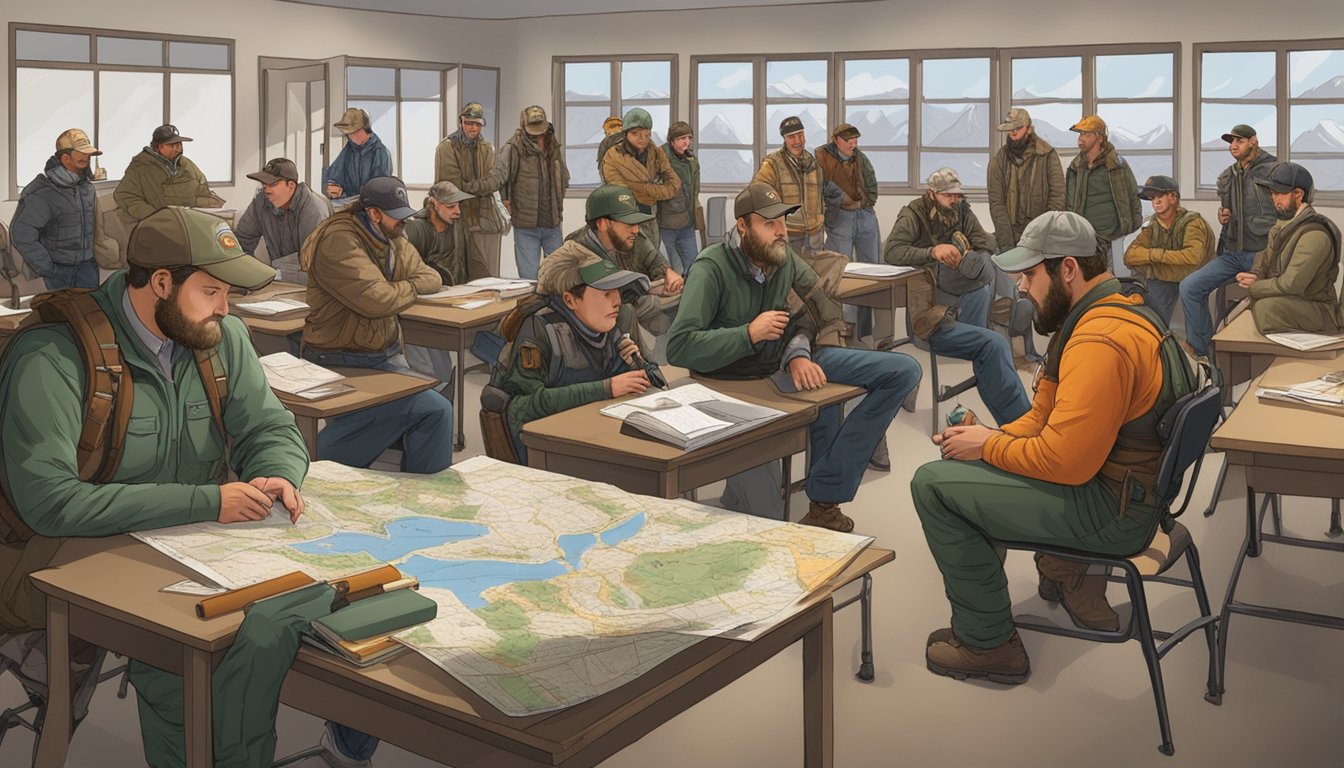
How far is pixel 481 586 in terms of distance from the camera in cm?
240

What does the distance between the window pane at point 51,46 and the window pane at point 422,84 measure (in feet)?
10.0

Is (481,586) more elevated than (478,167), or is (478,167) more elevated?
(478,167)

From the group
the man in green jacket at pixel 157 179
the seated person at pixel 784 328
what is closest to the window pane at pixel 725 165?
the man in green jacket at pixel 157 179

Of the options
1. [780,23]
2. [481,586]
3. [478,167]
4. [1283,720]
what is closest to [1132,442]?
[1283,720]

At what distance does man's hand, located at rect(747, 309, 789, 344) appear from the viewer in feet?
15.7

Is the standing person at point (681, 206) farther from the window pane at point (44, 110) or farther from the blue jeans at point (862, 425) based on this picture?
the window pane at point (44, 110)

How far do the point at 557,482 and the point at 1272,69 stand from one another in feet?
34.7

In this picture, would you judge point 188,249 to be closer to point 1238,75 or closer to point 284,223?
point 284,223

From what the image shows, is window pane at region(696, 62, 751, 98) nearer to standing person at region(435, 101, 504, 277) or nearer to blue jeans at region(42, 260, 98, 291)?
standing person at region(435, 101, 504, 277)

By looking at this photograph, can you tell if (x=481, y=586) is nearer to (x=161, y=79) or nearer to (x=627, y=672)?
(x=627, y=672)

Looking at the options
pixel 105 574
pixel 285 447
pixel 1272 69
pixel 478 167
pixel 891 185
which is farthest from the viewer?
pixel 891 185

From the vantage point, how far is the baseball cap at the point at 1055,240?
12.1 ft

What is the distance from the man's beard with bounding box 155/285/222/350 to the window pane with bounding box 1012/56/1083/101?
10.8m

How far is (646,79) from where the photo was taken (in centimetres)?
1362
